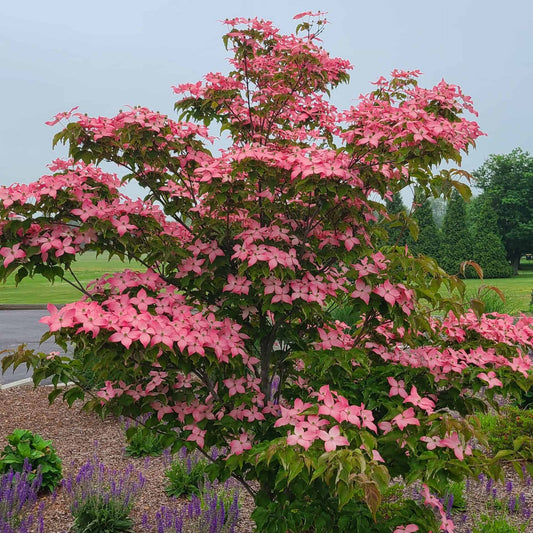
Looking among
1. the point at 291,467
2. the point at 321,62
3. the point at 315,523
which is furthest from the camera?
the point at 321,62

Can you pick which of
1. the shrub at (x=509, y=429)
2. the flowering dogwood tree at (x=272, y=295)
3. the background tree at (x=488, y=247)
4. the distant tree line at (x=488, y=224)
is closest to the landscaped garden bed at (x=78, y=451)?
the flowering dogwood tree at (x=272, y=295)

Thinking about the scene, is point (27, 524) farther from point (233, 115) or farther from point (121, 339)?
point (233, 115)

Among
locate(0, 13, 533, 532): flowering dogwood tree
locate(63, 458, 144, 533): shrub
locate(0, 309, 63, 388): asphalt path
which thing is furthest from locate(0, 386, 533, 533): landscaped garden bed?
locate(0, 309, 63, 388): asphalt path

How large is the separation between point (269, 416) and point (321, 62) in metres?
2.04

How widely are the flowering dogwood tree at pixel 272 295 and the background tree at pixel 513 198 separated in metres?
40.2

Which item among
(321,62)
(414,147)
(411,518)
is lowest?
(411,518)

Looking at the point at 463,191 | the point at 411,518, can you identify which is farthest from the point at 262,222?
the point at 411,518

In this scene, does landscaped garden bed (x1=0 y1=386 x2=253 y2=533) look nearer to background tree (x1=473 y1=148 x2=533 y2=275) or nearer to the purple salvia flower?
the purple salvia flower

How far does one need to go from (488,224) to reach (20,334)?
27619 mm

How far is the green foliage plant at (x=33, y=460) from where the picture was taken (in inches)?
145

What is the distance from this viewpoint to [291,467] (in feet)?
5.49

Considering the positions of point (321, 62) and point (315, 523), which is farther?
point (321, 62)

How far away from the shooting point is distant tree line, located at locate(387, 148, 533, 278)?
29.7 meters

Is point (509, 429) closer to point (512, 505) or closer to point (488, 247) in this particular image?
point (512, 505)
